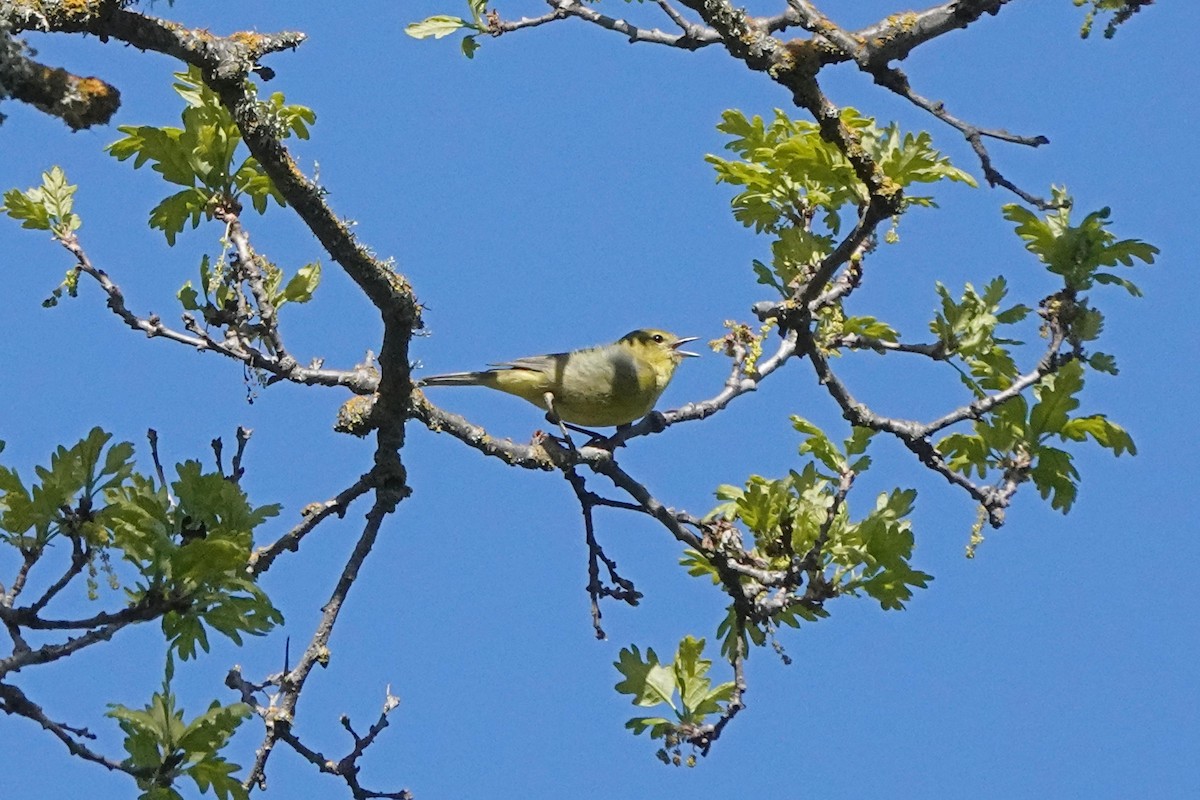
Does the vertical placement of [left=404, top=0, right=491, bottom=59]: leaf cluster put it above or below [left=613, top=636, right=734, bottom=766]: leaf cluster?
above

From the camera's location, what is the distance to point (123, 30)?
412 centimetres

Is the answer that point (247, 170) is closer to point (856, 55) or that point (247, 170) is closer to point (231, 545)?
point (231, 545)

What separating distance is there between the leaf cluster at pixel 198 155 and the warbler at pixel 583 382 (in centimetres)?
182

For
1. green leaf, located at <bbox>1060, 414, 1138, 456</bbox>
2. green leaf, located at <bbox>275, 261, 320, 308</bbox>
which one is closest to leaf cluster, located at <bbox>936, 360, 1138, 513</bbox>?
green leaf, located at <bbox>1060, 414, 1138, 456</bbox>

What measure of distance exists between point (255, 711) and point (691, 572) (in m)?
1.84

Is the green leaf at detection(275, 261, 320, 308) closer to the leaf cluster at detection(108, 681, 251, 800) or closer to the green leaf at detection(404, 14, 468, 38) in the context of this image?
the green leaf at detection(404, 14, 468, 38)

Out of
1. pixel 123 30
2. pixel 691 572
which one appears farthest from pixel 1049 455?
pixel 123 30

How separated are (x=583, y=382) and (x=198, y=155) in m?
2.46

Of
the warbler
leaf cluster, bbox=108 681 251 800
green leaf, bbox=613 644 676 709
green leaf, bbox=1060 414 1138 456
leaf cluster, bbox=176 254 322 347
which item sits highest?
the warbler

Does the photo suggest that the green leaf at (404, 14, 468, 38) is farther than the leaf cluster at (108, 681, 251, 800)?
Yes

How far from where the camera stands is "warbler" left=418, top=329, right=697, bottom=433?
23.4ft

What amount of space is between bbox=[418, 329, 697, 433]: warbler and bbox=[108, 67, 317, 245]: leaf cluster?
182 centimetres

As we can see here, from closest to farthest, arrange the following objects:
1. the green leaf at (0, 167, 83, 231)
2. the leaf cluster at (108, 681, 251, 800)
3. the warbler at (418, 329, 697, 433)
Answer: the leaf cluster at (108, 681, 251, 800) → the green leaf at (0, 167, 83, 231) → the warbler at (418, 329, 697, 433)

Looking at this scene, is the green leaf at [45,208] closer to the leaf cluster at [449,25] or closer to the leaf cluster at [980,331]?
the leaf cluster at [449,25]
